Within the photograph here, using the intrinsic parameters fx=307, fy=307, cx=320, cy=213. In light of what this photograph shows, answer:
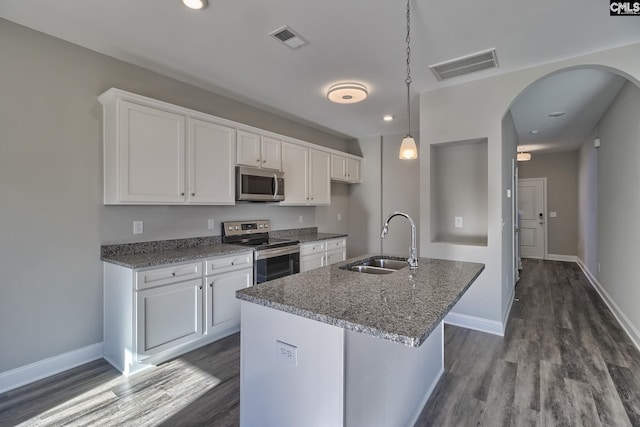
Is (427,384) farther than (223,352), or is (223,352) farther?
(223,352)

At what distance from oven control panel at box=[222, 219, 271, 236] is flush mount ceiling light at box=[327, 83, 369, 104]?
1808 mm

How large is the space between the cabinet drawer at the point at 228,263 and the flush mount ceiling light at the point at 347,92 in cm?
193

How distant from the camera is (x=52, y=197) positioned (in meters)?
2.40

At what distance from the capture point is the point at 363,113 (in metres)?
4.29

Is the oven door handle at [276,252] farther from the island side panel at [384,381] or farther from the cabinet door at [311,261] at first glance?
the island side panel at [384,381]

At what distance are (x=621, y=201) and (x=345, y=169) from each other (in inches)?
135

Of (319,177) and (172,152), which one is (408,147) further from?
(319,177)

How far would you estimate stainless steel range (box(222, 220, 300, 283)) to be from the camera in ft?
10.9

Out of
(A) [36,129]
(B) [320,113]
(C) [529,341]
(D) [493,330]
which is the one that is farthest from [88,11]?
(C) [529,341]

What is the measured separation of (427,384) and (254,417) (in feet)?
4.03

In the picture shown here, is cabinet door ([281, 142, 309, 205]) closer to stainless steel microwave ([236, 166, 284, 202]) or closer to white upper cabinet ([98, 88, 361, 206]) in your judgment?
white upper cabinet ([98, 88, 361, 206])

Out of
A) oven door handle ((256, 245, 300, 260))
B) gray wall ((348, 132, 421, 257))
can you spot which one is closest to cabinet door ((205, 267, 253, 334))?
oven door handle ((256, 245, 300, 260))

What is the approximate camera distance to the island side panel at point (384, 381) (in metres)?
1.28

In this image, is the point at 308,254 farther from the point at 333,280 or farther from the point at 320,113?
the point at 333,280
